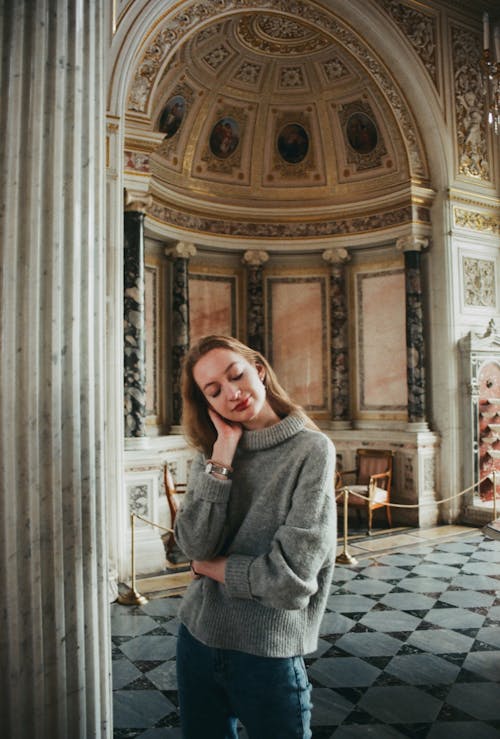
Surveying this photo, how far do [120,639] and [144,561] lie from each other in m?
1.94

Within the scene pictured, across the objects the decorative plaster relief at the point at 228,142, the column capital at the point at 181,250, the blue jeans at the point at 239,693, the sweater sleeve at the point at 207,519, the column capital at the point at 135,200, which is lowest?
the blue jeans at the point at 239,693

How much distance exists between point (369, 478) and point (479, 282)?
3.47 m

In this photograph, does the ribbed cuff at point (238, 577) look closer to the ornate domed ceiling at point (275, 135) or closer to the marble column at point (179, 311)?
the marble column at point (179, 311)

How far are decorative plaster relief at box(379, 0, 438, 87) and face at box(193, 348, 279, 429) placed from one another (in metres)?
8.71

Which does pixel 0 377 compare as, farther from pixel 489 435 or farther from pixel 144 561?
pixel 489 435

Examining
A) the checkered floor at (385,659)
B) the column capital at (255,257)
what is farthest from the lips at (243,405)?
the column capital at (255,257)

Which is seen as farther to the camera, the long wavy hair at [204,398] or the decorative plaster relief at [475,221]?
the decorative plaster relief at [475,221]

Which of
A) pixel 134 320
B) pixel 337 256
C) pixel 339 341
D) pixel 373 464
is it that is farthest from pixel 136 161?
pixel 373 464

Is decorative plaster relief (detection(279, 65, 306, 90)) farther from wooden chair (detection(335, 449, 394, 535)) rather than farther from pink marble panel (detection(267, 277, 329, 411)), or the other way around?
wooden chair (detection(335, 449, 394, 535))

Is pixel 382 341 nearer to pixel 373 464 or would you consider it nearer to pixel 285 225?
pixel 373 464

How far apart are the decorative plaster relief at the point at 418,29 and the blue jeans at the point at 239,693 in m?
9.28

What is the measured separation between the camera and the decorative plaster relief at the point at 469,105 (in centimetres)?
934

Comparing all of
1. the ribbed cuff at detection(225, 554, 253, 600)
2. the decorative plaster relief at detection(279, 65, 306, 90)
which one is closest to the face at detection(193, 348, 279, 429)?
the ribbed cuff at detection(225, 554, 253, 600)

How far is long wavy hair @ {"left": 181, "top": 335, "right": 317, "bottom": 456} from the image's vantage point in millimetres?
1806
